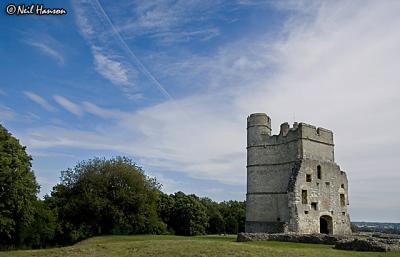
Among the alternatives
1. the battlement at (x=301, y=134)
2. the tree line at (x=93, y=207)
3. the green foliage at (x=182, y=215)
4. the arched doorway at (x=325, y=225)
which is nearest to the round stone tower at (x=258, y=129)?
the battlement at (x=301, y=134)

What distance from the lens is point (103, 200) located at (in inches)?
1656

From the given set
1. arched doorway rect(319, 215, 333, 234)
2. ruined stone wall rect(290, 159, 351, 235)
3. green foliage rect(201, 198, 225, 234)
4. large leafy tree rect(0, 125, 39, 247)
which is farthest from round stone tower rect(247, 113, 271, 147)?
green foliage rect(201, 198, 225, 234)

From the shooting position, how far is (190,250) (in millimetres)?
21031

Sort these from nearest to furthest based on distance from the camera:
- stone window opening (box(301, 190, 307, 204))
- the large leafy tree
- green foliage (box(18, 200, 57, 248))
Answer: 1. the large leafy tree
2. stone window opening (box(301, 190, 307, 204))
3. green foliage (box(18, 200, 57, 248))

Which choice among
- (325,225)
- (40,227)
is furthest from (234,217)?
(40,227)

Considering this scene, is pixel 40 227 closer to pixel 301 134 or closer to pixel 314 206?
pixel 314 206

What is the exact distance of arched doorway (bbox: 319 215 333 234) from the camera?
40750 millimetres

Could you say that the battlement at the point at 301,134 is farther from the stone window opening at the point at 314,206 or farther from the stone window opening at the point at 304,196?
the stone window opening at the point at 314,206

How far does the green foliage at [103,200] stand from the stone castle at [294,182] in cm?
1168

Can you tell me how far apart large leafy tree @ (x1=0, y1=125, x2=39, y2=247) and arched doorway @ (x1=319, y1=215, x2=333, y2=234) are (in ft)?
90.9

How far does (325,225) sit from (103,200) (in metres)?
23.0

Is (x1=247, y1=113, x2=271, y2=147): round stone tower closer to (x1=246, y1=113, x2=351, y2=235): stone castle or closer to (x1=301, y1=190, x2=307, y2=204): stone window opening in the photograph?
(x1=246, y1=113, x2=351, y2=235): stone castle

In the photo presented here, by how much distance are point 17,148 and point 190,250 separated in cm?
1976

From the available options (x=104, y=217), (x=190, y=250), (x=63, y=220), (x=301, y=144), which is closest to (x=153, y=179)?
(x=104, y=217)
